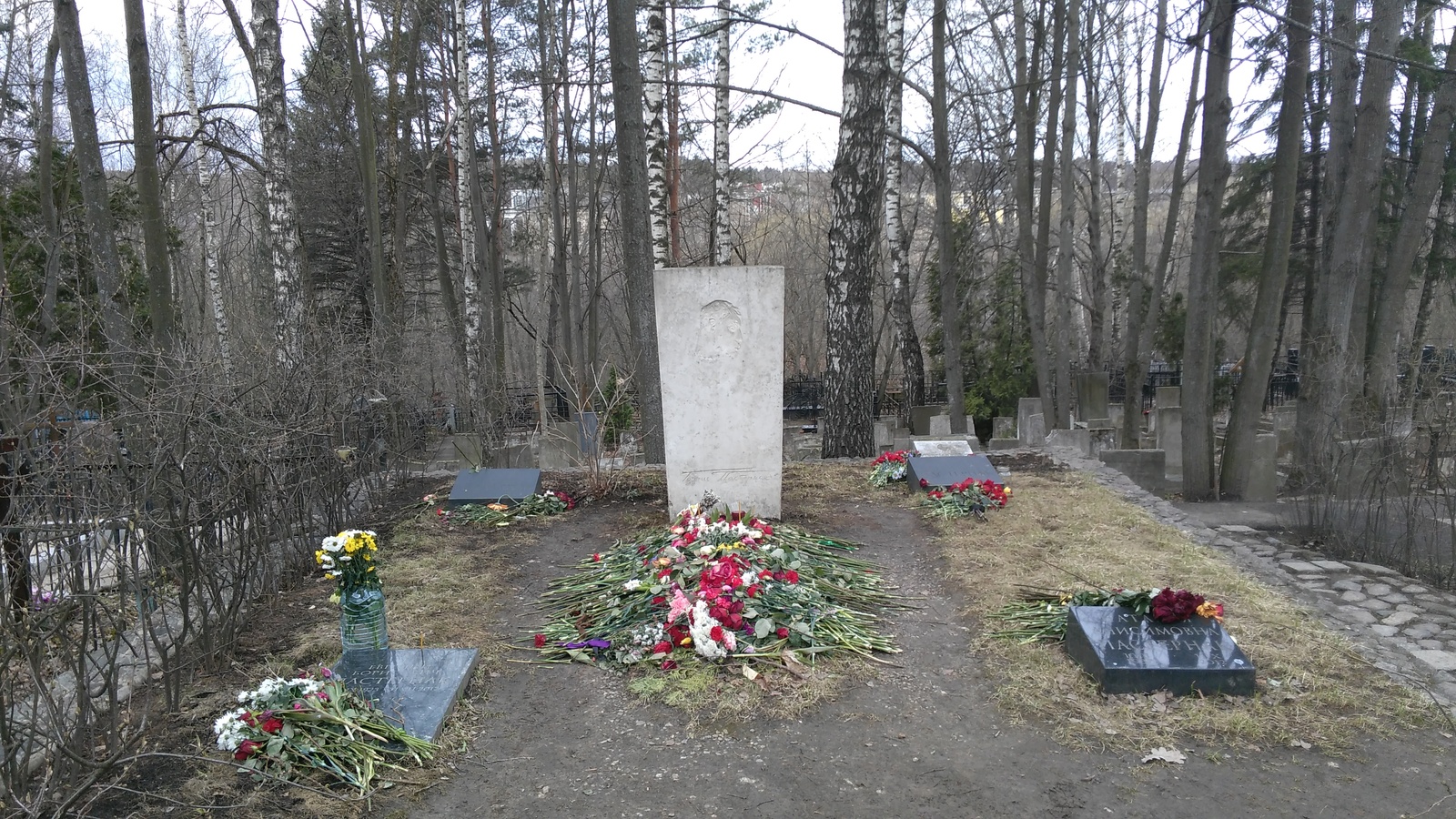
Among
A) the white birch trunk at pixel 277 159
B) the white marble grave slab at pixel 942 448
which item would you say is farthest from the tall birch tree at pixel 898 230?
the white birch trunk at pixel 277 159

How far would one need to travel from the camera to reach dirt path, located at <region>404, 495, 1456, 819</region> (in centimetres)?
299

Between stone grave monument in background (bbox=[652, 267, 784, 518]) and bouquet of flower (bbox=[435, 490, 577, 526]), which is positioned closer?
stone grave monument in background (bbox=[652, 267, 784, 518])

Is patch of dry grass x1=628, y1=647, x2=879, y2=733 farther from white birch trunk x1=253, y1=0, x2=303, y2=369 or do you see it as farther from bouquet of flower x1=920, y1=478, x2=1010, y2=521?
white birch trunk x1=253, y1=0, x2=303, y2=369

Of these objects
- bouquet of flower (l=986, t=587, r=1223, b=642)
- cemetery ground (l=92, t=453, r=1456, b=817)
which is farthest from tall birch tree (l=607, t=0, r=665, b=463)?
bouquet of flower (l=986, t=587, r=1223, b=642)

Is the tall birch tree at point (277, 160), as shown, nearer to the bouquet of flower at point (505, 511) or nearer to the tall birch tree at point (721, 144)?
the bouquet of flower at point (505, 511)

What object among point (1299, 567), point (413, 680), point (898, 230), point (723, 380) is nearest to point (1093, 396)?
point (898, 230)

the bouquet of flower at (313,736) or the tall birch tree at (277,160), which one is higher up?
the tall birch tree at (277,160)

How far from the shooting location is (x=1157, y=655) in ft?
12.4

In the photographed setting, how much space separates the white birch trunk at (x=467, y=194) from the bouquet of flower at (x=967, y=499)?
26.5ft

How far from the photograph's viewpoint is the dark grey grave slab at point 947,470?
7.66 meters

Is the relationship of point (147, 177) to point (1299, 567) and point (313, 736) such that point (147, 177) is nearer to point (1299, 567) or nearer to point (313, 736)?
point (313, 736)

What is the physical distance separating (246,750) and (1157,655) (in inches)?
148

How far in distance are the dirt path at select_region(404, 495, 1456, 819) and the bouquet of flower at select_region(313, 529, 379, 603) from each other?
0.80m

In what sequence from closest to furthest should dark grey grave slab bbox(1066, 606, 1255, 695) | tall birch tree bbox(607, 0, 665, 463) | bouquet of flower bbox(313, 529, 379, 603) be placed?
dark grey grave slab bbox(1066, 606, 1255, 695) < bouquet of flower bbox(313, 529, 379, 603) < tall birch tree bbox(607, 0, 665, 463)
